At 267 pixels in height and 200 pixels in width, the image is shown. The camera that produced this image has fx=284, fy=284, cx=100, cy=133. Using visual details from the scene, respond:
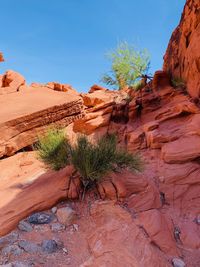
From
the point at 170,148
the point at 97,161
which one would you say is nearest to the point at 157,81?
the point at 170,148

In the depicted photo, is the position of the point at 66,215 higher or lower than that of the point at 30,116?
lower

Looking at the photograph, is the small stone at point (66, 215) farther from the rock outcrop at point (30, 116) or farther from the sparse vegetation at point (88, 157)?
the rock outcrop at point (30, 116)

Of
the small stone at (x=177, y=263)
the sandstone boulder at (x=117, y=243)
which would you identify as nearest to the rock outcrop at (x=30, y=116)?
the sandstone boulder at (x=117, y=243)

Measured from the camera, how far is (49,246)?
411 centimetres

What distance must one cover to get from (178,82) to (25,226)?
7.84m

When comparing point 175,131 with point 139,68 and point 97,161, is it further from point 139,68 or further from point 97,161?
point 139,68

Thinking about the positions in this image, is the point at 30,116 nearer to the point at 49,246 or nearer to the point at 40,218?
the point at 40,218

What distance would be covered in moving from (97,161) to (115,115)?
5770 mm

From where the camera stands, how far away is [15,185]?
21.5 ft

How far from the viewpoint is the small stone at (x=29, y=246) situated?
158 inches

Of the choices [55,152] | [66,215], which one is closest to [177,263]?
[66,215]

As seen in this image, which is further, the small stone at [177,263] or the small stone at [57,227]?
the small stone at [57,227]

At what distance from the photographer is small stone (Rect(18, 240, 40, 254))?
4.02 m

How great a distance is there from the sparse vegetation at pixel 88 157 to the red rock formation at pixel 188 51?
4108mm
